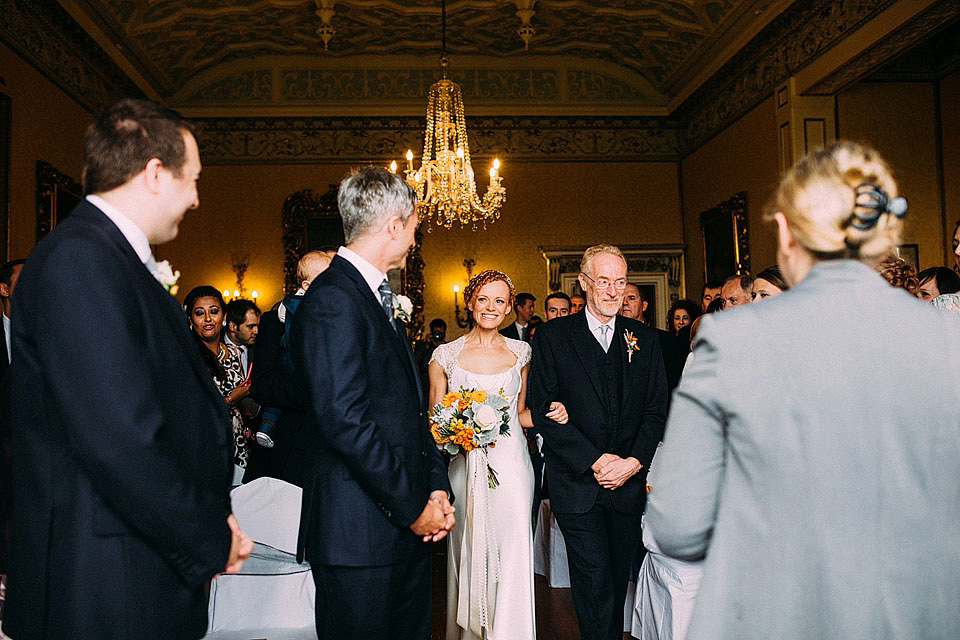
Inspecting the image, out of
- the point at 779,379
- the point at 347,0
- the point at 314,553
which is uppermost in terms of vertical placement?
the point at 347,0

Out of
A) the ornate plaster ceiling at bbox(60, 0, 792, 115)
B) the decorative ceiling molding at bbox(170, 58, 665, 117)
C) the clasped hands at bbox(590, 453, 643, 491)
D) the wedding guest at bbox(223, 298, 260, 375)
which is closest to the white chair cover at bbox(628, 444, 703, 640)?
the clasped hands at bbox(590, 453, 643, 491)

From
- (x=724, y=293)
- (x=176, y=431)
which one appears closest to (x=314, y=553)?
(x=176, y=431)

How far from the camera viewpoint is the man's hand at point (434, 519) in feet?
7.87

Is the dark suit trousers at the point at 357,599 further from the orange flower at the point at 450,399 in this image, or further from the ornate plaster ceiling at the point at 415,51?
the ornate plaster ceiling at the point at 415,51

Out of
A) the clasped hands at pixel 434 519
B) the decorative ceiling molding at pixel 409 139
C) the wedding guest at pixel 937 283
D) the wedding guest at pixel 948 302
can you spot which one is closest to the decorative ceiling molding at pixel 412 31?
the decorative ceiling molding at pixel 409 139

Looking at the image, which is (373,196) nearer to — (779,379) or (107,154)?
(107,154)

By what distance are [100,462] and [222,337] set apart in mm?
4523

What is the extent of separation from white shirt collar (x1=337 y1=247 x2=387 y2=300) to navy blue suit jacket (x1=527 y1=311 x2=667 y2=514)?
1526 mm

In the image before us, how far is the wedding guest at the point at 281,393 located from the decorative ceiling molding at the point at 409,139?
862 centimetres

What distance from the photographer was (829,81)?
8594 millimetres

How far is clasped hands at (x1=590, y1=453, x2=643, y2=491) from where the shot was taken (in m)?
3.63

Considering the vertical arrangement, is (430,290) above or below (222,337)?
above

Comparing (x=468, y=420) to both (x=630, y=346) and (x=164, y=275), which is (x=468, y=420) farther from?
(x=164, y=275)

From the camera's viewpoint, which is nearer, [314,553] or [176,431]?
[176,431]
